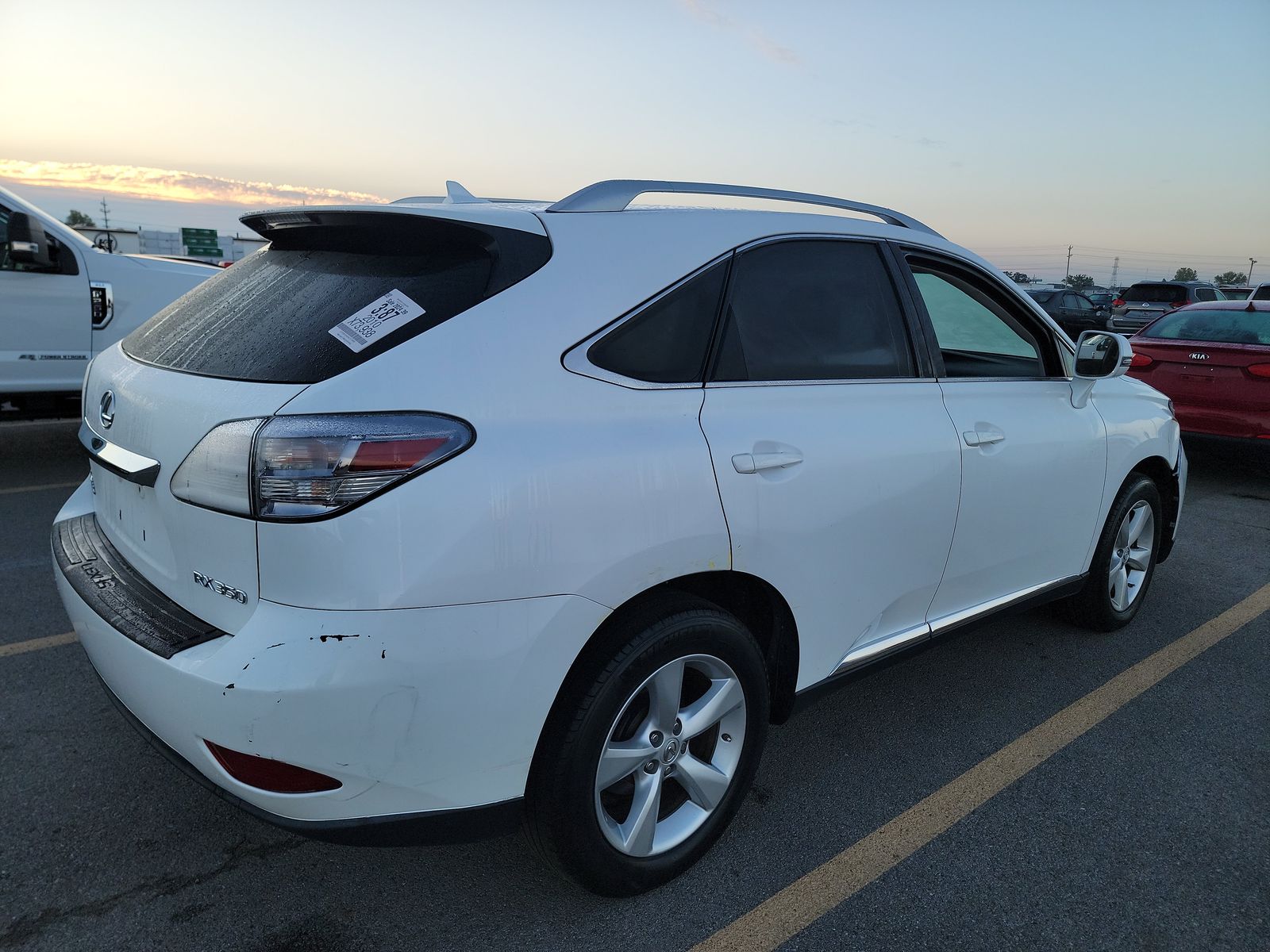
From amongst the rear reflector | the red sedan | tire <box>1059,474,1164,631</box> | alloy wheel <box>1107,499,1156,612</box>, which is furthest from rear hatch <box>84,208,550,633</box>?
the red sedan

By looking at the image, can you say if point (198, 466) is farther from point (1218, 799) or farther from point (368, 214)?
point (1218, 799)

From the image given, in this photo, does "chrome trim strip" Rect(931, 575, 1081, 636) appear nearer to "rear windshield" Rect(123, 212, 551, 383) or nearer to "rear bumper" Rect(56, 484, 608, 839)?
"rear bumper" Rect(56, 484, 608, 839)

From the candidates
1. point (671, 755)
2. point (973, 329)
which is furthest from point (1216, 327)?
point (671, 755)

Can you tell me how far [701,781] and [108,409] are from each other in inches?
70.7

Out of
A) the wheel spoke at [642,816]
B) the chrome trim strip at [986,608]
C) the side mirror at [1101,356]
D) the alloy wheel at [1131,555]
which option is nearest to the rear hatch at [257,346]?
the wheel spoke at [642,816]

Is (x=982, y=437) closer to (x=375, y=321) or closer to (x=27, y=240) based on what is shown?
(x=375, y=321)

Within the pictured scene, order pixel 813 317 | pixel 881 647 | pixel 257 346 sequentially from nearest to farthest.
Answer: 1. pixel 257 346
2. pixel 813 317
3. pixel 881 647

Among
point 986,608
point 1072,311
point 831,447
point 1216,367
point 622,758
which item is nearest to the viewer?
point 622,758

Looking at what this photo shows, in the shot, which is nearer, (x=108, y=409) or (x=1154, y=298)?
(x=108, y=409)

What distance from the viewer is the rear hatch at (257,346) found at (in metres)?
1.91

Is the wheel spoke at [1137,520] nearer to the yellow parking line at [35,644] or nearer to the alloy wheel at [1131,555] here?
the alloy wheel at [1131,555]

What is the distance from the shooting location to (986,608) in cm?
329

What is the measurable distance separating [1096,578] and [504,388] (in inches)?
123

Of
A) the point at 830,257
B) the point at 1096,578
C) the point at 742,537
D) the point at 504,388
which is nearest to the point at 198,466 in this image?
the point at 504,388
